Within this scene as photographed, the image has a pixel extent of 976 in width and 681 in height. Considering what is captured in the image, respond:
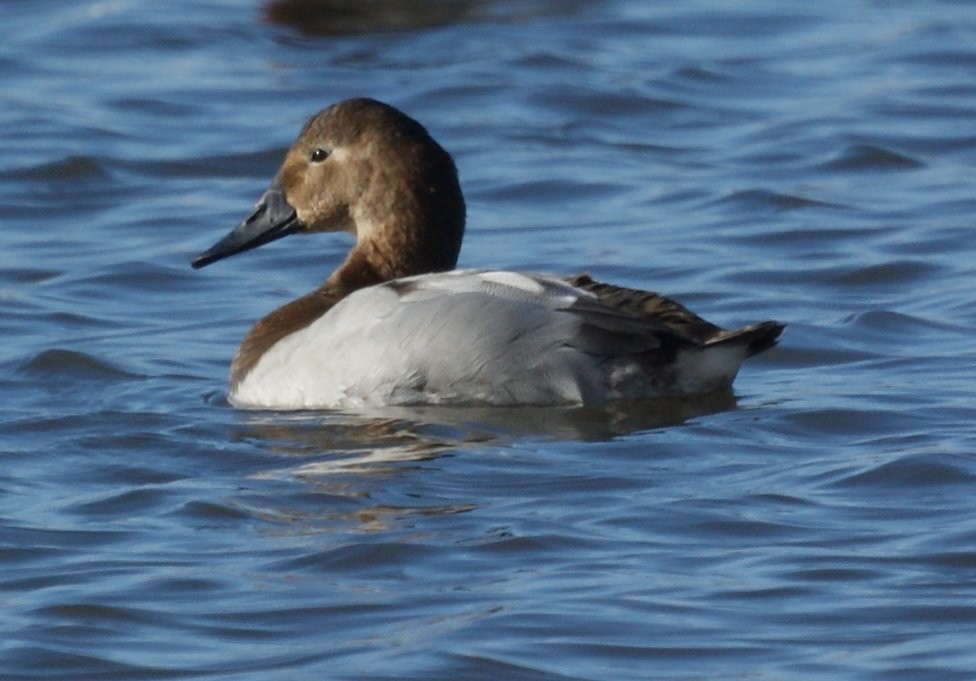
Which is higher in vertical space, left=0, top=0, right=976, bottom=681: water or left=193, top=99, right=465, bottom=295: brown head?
left=193, top=99, right=465, bottom=295: brown head

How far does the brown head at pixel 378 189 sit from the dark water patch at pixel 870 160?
12.8 feet

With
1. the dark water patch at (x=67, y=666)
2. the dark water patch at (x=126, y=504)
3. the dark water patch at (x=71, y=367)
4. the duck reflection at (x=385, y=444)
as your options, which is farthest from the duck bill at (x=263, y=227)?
the dark water patch at (x=67, y=666)

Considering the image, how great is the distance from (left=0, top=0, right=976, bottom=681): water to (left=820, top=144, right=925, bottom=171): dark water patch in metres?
0.03

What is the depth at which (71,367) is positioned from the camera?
8.60m

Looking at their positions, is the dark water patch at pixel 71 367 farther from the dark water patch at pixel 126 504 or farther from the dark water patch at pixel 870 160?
the dark water patch at pixel 870 160

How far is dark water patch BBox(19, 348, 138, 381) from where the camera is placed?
8508 millimetres

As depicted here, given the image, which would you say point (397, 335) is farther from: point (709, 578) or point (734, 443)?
point (709, 578)

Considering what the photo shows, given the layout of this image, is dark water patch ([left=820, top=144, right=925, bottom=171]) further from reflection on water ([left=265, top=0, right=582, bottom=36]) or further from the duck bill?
the duck bill

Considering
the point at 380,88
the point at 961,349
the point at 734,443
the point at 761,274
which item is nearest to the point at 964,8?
the point at 380,88

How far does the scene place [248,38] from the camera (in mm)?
14781

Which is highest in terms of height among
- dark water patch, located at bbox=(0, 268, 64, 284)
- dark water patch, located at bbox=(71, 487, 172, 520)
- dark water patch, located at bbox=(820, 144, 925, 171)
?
dark water patch, located at bbox=(71, 487, 172, 520)

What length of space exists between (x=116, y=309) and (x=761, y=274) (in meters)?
2.56

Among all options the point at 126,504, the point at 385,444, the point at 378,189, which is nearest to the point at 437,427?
the point at 385,444

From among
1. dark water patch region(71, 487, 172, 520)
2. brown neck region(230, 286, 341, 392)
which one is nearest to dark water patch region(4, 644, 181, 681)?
dark water patch region(71, 487, 172, 520)
